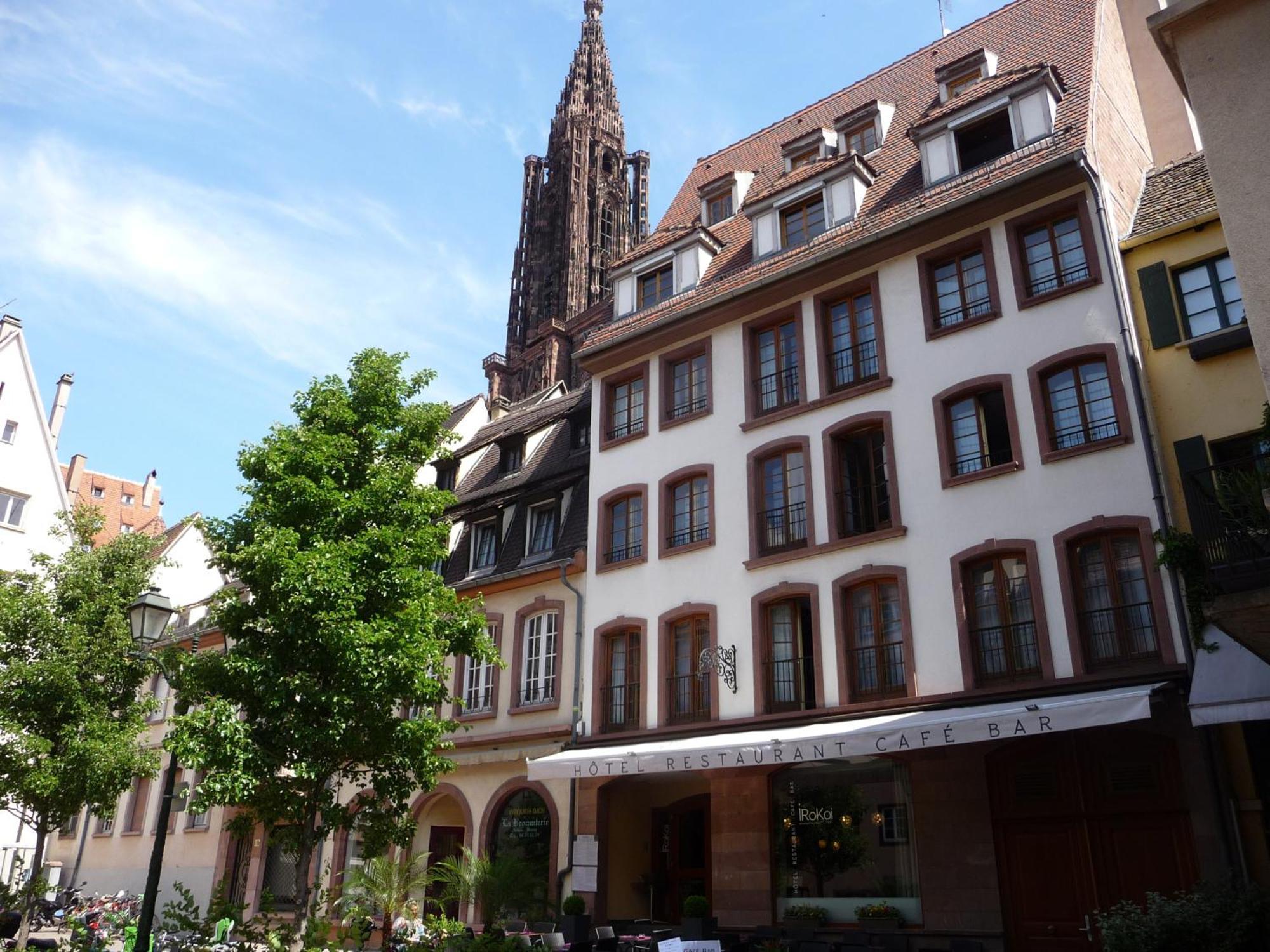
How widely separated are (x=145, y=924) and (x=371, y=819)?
4.73m

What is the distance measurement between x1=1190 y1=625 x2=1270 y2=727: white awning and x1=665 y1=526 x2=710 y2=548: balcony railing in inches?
349

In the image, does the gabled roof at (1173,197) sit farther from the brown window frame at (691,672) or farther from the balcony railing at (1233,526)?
the brown window frame at (691,672)

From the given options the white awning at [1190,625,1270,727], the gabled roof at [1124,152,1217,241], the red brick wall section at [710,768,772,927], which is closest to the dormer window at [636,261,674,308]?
the gabled roof at [1124,152,1217,241]

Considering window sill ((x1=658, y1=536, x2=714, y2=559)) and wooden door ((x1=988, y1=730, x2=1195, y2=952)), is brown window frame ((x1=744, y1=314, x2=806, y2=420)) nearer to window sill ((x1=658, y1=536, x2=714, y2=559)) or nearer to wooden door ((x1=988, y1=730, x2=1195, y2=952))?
window sill ((x1=658, y1=536, x2=714, y2=559))

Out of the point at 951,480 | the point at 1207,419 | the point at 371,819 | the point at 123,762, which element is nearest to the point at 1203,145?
the point at 1207,419

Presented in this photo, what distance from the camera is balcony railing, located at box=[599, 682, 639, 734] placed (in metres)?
19.8

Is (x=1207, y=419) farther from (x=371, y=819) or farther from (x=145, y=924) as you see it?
(x=145, y=924)

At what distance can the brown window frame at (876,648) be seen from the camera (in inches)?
640

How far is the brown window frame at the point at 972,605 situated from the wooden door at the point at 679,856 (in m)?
6.33

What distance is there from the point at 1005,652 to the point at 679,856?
7843 millimetres

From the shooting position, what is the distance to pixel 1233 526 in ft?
32.7

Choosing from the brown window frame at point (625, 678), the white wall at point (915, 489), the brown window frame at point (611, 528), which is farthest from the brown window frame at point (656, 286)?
the brown window frame at point (625, 678)

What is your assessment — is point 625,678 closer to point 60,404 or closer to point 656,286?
point 656,286

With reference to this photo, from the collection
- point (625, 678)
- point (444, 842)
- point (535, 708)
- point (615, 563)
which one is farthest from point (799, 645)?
point (444, 842)
